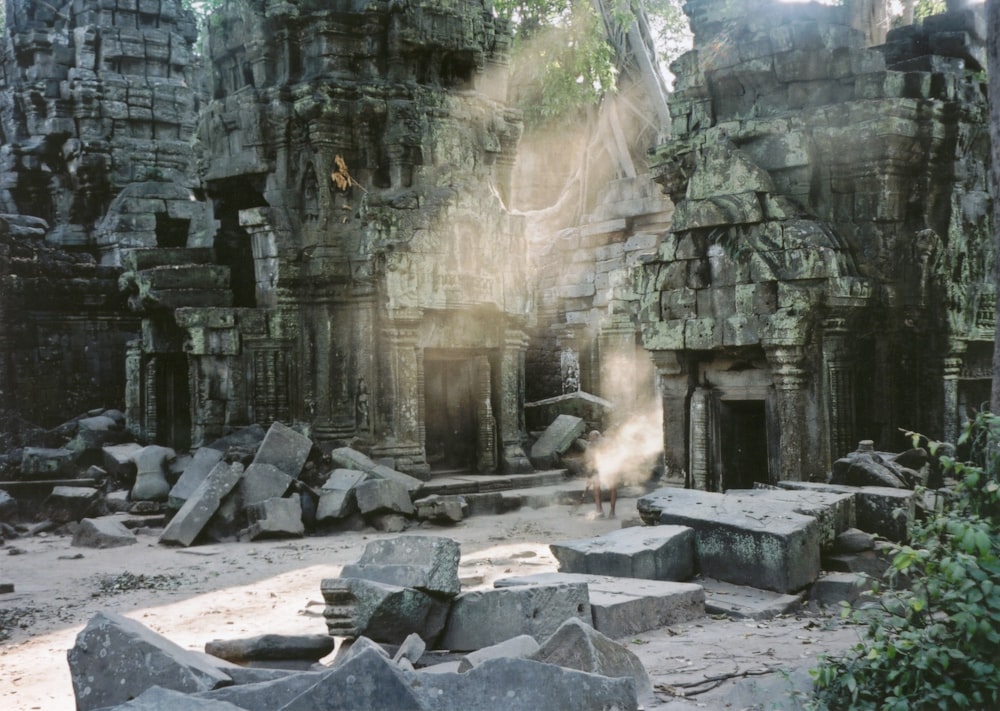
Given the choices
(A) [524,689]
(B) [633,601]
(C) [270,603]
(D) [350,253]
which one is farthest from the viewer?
(D) [350,253]

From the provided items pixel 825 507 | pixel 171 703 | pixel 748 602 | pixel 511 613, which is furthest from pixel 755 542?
pixel 171 703

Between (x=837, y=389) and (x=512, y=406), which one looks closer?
(x=837, y=389)

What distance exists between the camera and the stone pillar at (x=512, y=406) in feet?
44.5

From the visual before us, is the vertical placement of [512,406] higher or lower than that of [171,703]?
higher

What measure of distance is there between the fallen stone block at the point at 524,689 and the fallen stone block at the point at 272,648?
4.68 ft

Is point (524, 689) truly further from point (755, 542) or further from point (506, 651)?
point (755, 542)

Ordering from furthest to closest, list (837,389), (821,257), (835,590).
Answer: (837,389) → (821,257) → (835,590)

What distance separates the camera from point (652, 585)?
6027 millimetres

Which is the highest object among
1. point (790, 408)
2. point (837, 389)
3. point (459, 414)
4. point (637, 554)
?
point (837, 389)

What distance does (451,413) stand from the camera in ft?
45.0

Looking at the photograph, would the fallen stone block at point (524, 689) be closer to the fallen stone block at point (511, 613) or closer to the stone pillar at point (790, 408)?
the fallen stone block at point (511, 613)

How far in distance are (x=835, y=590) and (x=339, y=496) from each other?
5.88 metres

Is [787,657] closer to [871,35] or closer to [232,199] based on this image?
[232,199]

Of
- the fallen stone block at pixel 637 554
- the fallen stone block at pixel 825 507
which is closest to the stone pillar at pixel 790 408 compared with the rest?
the fallen stone block at pixel 825 507
